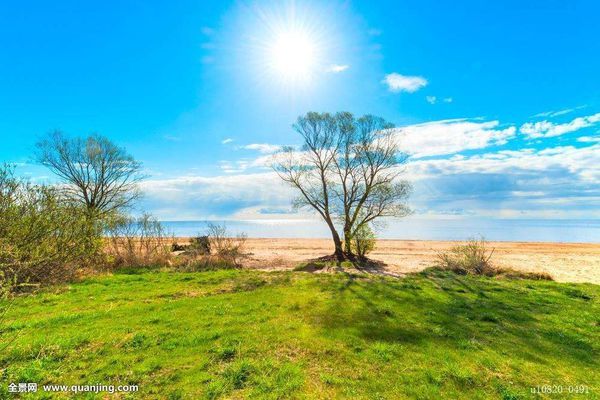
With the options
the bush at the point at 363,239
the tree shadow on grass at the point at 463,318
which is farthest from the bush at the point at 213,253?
the tree shadow on grass at the point at 463,318

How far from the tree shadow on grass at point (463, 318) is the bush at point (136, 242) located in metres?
16.7

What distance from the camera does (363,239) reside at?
96.8ft

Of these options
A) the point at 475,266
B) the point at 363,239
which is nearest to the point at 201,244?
the point at 363,239

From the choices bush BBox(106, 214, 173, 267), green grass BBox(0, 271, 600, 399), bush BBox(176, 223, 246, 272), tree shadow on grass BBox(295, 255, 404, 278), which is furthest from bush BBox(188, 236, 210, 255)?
green grass BBox(0, 271, 600, 399)

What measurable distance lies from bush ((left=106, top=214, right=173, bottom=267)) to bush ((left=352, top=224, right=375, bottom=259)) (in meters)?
17.5

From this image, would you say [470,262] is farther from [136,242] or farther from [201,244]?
[136,242]

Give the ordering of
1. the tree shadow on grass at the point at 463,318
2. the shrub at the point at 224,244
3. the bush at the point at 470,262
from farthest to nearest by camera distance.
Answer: the shrub at the point at 224,244, the bush at the point at 470,262, the tree shadow on grass at the point at 463,318

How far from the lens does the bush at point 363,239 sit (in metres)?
29.3

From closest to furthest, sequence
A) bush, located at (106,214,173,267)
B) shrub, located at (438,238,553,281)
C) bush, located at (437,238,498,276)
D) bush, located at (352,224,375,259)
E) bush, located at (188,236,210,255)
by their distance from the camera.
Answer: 1. shrub, located at (438,238,553,281)
2. bush, located at (437,238,498,276)
3. bush, located at (106,214,173,267)
4. bush, located at (188,236,210,255)
5. bush, located at (352,224,375,259)

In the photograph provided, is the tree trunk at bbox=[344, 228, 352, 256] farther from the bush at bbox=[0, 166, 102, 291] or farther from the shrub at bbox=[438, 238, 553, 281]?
the bush at bbox=[0, 166, 102, 291]

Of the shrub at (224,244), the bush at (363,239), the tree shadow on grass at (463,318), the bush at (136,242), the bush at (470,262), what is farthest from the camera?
the bush at (363,239)

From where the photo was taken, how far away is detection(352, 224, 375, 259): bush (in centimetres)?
2933

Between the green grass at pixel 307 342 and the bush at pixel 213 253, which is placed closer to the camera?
the green grass at pixel 307 342

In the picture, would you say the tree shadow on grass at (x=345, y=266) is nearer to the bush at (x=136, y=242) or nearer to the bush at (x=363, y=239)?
the bush at (x=363, y=239)
